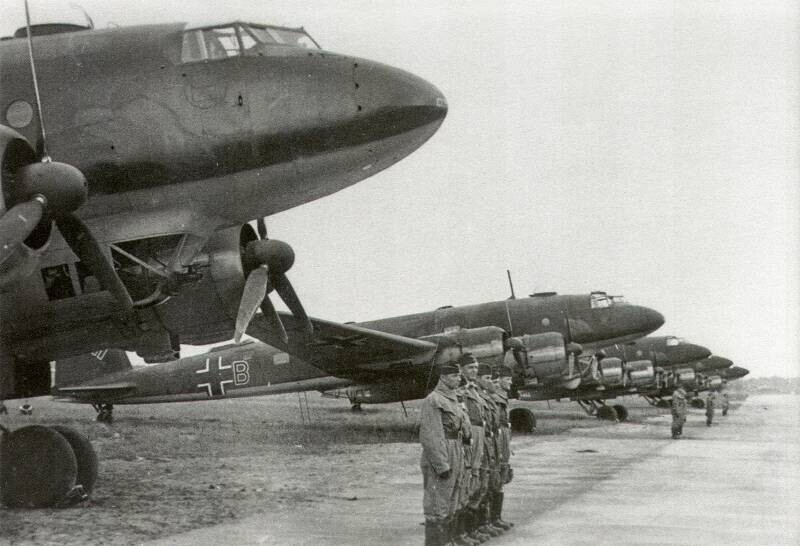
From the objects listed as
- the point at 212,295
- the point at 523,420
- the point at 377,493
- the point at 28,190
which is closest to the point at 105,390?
the point at 523,420

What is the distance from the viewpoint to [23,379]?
9.42 meters

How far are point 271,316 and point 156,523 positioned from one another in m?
3.06

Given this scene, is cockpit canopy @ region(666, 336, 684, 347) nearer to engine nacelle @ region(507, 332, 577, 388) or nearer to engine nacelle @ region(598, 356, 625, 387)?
engine nacelle @ region(598, 356, 625, 387)

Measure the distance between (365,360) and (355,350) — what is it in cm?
47

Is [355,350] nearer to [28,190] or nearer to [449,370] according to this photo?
[449,370]

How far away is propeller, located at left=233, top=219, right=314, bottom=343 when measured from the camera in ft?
29.4

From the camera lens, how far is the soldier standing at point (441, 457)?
650 cm

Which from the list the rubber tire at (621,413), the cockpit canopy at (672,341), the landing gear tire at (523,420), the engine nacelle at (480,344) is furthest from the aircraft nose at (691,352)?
the engine nacelle at (480,344)

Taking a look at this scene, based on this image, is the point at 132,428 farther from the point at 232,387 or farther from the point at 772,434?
the point at 772,434

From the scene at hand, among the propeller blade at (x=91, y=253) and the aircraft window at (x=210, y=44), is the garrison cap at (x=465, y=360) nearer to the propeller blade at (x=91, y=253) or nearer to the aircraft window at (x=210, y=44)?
the propeller blade at (x=91, y=253)

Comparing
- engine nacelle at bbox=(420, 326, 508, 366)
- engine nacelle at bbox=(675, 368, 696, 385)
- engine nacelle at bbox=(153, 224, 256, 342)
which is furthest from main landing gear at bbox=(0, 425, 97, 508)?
engine nacelle at bbox=(675, 368, 696, 385)

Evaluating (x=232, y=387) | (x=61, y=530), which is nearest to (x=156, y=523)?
(x=61, y=530)

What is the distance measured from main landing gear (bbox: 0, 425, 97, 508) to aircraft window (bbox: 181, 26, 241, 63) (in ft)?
13.7

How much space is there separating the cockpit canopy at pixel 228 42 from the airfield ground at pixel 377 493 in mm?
4500
